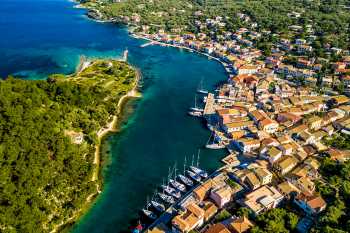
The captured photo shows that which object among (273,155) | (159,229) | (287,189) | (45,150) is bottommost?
(159,229)

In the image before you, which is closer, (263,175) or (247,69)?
(263,175)

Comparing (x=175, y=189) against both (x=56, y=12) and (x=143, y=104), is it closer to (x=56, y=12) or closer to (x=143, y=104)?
(x=143, y=104)

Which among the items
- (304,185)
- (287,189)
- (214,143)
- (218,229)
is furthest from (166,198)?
(304,185)

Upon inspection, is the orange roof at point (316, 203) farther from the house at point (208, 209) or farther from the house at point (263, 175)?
the house at point (208, 209)

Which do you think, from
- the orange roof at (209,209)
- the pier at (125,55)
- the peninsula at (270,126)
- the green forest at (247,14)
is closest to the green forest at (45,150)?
the peninsula at (270,126)

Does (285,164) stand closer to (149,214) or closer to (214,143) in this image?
(214,143)

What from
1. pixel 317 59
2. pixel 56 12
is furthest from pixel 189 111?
pixel 56 12
